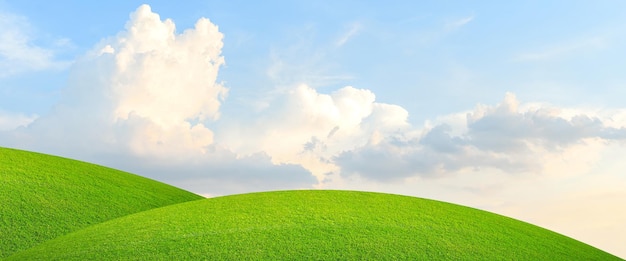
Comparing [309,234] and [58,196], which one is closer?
[309,234]

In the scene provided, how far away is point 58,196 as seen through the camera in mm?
16969

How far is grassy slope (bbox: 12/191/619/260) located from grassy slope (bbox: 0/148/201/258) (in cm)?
160

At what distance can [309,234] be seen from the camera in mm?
12781

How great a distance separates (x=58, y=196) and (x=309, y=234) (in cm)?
840

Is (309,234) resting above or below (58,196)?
below

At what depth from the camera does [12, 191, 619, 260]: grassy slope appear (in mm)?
12023

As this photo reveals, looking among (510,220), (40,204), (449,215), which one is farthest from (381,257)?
(40,204)

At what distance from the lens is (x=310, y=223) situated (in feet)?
44.3

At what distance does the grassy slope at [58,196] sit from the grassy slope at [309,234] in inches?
63.1

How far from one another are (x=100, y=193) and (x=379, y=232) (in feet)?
31.7

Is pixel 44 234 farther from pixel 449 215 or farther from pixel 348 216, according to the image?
pixel 449 215

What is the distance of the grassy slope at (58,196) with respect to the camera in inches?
580

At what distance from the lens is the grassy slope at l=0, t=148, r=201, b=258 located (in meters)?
14.7

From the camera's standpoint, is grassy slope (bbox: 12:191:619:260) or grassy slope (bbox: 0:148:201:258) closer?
grassy slope (bbox: 12:191:619:260)
